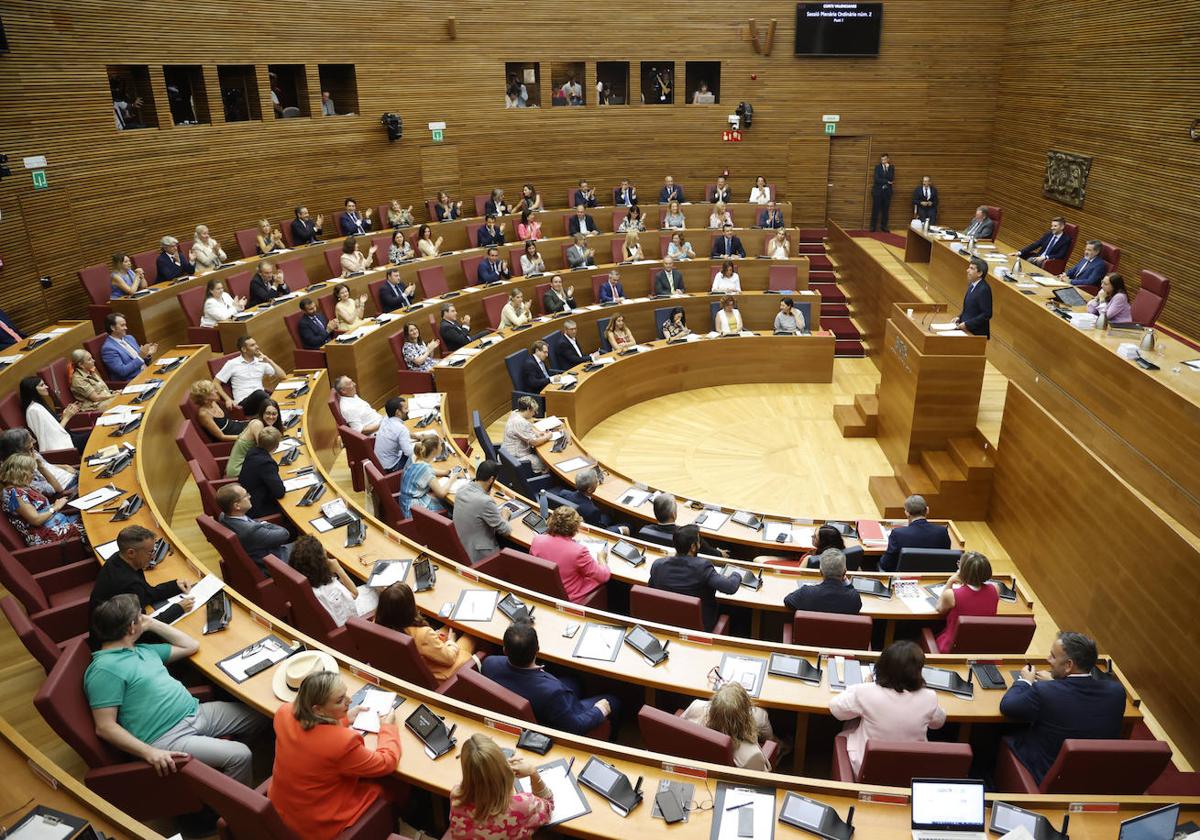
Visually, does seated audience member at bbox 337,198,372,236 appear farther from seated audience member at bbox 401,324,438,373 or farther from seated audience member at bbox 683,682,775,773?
seated audience member at bbox 683,682,775,773

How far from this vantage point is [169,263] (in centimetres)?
956

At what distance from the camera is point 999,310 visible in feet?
30.6

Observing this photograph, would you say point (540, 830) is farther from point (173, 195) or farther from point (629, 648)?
point (173, 195)

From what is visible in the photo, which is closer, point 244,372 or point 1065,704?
point 1065,704

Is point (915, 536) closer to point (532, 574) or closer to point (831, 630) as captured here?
point (831, 630)

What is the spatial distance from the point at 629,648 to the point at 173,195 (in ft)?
30.7

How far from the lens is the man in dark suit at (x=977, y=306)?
25.0 ft

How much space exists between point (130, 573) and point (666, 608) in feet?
9.01

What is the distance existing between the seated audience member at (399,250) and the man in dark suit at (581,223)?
2.84 metres

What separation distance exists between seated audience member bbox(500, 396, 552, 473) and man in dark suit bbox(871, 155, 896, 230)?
10.3 meters

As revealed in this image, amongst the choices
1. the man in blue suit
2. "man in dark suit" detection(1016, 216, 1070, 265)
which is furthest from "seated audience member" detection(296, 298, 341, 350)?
"man in dark suit" detection(1016, 216, 1070, 265)

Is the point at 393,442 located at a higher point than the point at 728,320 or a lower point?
higher

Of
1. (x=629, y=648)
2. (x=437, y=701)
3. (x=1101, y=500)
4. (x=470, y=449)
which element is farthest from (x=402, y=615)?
(x=1101, y=500)

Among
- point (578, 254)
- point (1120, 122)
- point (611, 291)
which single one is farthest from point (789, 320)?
point (1120, 122)
